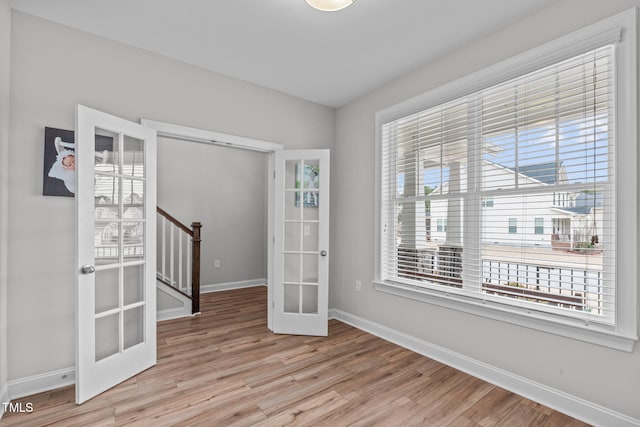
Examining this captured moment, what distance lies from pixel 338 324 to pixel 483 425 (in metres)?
1.97

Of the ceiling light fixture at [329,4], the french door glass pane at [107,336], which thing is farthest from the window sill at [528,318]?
the french door glass pane at [107,336]

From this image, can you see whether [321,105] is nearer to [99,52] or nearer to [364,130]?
[364,130]

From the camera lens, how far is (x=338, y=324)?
3.72 meters

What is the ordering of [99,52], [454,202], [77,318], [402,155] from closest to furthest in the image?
[77,318] < [99,52] < [454,202] < [402,155]

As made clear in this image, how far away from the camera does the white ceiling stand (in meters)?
2.13

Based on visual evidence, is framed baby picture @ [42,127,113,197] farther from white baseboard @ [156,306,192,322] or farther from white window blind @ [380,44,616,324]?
white window blind @ [380,44,616,324]

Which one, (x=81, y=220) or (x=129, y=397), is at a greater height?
(x=81, y=220)

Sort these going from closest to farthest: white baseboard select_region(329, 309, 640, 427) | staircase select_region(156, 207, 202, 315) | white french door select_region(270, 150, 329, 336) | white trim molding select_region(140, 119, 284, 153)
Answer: white baseboard select_region(329, 309, 640, 427)
white trim molding select_region(140, 119, 284, 153)
white french door select_region(270, 150, 329, 336)
staircase select_region(156, 207, 202, 315)

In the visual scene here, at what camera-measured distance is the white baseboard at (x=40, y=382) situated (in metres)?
2.14

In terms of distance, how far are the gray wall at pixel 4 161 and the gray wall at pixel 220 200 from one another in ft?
9.55

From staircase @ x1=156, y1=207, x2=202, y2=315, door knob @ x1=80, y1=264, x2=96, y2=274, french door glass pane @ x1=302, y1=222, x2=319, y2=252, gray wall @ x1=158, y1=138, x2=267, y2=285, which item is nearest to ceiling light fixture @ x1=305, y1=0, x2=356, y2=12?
french door glass pane @ x1=302, y1=222, x2=319, y2=252

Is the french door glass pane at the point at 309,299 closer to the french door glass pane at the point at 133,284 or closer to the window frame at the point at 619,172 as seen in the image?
the french door glass pane at the point at 133,284

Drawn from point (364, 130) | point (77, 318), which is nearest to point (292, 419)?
point (77, 318)

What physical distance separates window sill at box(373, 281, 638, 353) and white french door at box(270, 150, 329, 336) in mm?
966
